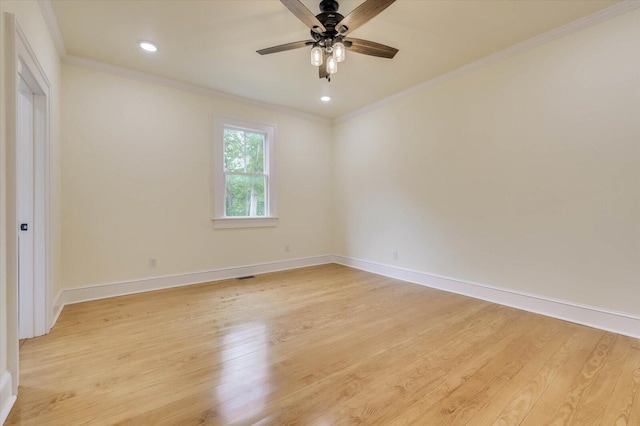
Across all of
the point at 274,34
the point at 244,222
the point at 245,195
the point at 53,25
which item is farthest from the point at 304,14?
the point at 244,222

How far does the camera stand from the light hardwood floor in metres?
1.47

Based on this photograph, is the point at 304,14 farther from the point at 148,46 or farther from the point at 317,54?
the point at 148,46

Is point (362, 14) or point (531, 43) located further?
point (531, 43)

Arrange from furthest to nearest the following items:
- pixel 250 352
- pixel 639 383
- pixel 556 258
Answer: pixel 556 258 → pixel 250 352 → pixel 639 383

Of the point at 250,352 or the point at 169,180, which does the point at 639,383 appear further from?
the point at 169,180

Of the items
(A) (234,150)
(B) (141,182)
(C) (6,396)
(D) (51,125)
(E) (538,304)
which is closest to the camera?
(C) (6,396)

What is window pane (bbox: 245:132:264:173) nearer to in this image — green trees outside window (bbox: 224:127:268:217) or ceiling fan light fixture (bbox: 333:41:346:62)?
green trees outside window (bbox: 224:127:268:217)

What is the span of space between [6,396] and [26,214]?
4.71 feet

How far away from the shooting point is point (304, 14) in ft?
6.45

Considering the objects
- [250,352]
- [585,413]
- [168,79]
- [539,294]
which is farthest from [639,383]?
[168,79]

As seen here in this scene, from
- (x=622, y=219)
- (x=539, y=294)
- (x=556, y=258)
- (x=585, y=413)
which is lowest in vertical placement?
(x=585, y=413)

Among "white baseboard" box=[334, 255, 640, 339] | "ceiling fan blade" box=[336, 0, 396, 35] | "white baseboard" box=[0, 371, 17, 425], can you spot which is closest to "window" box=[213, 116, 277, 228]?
"white baseboard" box=[334, 255, 640, 339]

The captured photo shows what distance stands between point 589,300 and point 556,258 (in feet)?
1.39

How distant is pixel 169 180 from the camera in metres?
3.74
